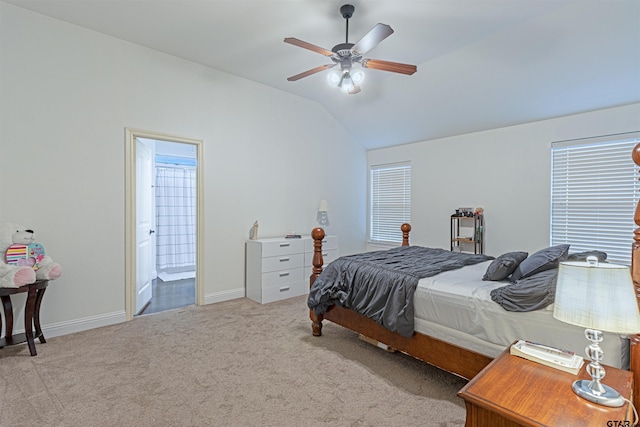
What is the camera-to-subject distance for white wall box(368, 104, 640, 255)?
3779mm

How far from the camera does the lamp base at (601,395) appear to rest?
42.8 inches

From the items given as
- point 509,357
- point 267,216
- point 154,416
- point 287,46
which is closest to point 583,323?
point 509,357

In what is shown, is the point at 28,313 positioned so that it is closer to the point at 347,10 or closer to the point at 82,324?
the point at 82,324

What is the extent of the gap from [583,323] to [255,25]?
3.28 m

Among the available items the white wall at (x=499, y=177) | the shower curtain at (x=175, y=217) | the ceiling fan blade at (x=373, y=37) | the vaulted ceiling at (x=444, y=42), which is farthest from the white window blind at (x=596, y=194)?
the shower curtain at (x=175, y=217)

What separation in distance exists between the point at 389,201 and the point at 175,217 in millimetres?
4005

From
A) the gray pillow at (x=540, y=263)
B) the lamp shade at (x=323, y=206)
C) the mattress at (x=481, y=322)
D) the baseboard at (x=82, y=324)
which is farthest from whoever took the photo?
the lamp shade at (x=323, y=206)

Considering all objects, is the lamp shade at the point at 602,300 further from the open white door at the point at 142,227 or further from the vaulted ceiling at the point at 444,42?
the open white door at the point at 142,227

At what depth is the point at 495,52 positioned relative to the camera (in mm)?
3318

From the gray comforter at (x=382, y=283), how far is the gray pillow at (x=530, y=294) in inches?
23.2

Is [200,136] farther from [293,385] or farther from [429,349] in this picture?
[429,349]

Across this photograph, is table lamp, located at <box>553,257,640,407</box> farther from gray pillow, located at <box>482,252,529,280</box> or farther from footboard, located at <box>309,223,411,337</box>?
footboard, located at <box>309,223,411,337</box>

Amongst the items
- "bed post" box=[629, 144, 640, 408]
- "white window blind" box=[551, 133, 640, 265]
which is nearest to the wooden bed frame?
"bed post" box=[629, 144, 640, 408]

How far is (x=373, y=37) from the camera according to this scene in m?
2.30
